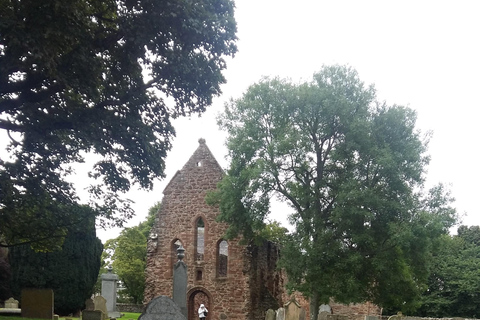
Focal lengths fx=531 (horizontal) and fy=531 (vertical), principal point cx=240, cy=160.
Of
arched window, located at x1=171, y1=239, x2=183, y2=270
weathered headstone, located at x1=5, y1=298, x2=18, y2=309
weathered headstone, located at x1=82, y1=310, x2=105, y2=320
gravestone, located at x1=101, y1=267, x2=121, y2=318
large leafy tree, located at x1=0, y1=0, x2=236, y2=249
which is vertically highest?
large leafy tree, located at x1=0, y1=0, x2=236, y2=249

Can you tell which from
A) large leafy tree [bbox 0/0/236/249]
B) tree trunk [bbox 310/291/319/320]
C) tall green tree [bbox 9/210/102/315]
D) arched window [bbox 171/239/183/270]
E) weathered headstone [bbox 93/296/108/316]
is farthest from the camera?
arched window [bbox 171/239/183/270]

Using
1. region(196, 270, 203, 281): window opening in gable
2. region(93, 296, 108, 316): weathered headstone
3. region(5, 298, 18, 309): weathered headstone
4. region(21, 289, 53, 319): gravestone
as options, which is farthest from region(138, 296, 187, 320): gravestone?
region(196, 270, 203, 281): window opening in gable

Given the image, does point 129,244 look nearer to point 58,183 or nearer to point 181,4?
point 58,183

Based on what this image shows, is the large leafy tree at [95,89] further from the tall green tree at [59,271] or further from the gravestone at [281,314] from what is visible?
the tall green tree at [59,271]

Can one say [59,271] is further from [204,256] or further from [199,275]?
[204,256]

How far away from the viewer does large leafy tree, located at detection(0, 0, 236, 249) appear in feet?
34.1

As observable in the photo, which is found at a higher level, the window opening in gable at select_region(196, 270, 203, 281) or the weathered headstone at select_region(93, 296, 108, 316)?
the window opening in gable at select_region(196, 270, 203, 281)

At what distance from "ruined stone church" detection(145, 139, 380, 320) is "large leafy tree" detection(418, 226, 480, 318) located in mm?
15572

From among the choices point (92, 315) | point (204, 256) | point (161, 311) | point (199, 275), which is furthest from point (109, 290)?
point (161, 311)

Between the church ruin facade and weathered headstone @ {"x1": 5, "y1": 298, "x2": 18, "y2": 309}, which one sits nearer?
weathered headstone @ {"x1": 5, "y1": 298, "x2": 18, "y2": 309}

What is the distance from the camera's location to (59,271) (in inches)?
953

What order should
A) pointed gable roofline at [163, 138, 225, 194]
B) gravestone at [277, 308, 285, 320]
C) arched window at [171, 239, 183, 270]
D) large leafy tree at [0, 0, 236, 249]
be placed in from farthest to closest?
pointed gable roofline at [163, 138, 225, 194]
arched window at [171, 239, 183, 270]
gravestone at [277, 308, 285, 320]
large leafy tree at [0, 0, 236, 249]

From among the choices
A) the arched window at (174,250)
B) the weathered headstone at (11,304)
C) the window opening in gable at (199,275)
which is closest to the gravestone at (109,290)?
the weathered headstone at (11,304)

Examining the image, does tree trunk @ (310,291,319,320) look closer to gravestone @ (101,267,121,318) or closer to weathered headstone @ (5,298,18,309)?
gravestone @ (101,267,121,318)
